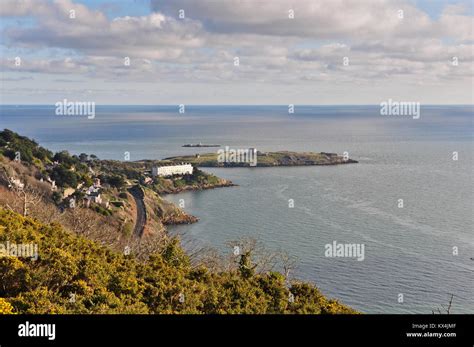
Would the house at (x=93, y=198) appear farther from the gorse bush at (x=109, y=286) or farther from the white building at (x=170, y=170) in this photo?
the gorse bush at (x=109, y=286)

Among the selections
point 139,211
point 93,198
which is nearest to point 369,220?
point 139,211

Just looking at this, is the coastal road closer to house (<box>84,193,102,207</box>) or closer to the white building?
house (<box>84,193,102,207</box>)

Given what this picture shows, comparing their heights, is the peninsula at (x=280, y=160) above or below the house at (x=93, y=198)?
above

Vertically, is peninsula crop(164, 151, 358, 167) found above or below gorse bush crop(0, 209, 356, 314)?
above

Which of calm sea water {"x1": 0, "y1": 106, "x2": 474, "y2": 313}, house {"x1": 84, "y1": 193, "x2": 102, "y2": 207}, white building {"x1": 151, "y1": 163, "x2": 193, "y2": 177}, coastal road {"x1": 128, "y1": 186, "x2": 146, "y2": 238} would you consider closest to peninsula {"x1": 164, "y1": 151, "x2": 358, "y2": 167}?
calm sea water {"x1": 0, "y1": 106, "x2": 474, "y2": 313}

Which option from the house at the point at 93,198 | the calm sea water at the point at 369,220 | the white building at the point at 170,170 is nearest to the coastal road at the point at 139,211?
the house at the point at 93,198
